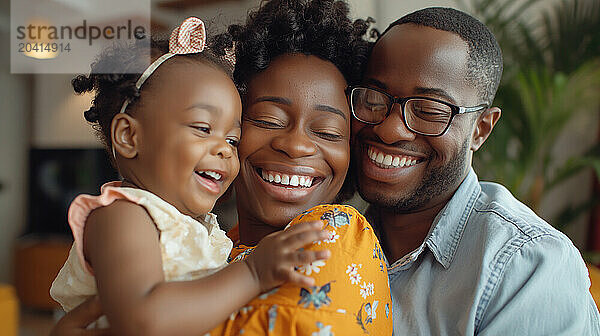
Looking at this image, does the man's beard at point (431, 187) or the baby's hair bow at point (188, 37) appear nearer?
the baby's hair bow at point (188, 37)

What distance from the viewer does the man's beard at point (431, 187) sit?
119cm

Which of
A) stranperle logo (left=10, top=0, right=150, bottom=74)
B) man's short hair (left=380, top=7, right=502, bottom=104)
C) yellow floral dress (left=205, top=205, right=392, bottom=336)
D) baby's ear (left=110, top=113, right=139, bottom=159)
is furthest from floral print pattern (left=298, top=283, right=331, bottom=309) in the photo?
man's short hair (left=380, top=7, right=502, bottom=104)

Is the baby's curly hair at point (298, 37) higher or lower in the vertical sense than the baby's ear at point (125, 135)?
higher

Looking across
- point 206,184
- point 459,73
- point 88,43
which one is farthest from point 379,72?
point 88,43

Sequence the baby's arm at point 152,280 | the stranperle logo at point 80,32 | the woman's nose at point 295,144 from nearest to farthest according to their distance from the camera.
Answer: the baby's arm at point 152,280 < the stranperle logo at point 80,32 < the woman's nose at point 295,144

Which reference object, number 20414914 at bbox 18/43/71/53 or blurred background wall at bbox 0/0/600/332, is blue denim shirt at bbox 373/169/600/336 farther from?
number 20414914 at bbox 18/43/71/53

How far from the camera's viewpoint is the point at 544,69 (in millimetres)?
2559

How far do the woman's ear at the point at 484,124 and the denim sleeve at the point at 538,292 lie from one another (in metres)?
A: 0.34

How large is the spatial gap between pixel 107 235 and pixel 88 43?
0.32 meters


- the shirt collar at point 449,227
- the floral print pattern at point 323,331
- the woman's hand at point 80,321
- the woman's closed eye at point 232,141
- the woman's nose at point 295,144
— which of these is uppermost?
the woman's closed eye at point 232,141

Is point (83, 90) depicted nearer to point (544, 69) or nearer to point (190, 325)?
point (190, 325)

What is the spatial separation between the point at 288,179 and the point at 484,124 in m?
0.51

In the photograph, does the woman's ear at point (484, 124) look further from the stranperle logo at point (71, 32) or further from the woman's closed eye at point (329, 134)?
the stranperle logo at point (71, 32)

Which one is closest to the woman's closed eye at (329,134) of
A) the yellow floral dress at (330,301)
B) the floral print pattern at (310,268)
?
the yellow floral dress at (330,301)
